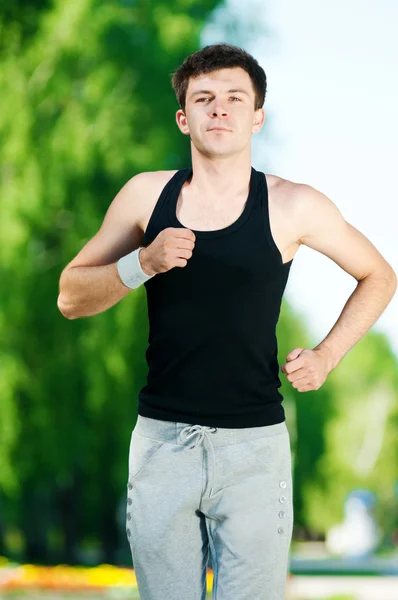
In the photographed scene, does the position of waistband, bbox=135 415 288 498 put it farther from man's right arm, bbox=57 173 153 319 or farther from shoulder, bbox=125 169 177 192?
shoulder, bbox=125 169 177 192

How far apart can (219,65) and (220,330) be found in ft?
2.00

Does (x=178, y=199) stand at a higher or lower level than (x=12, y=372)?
higher

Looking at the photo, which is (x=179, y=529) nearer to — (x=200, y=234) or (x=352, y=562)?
(x=200, y=234)

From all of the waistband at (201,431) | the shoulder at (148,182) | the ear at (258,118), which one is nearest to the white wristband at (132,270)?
the shoulder at (148,182)

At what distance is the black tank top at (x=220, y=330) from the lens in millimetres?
1999

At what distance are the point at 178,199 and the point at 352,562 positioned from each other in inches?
528

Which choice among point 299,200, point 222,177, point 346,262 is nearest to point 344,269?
point 346,262

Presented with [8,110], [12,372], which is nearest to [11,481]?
[12,372]

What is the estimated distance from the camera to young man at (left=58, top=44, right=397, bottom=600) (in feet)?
6.56

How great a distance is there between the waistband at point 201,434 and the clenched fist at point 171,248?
0.35m

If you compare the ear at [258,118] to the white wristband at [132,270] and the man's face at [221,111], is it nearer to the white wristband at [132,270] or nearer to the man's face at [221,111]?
the man's face at [221,111]

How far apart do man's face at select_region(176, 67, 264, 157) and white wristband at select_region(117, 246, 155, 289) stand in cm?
30

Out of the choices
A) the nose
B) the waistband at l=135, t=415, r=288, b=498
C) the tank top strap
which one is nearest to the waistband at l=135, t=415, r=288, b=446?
the waistband at l=135, t=415, r=288, b=498

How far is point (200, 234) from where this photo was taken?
2027mm
